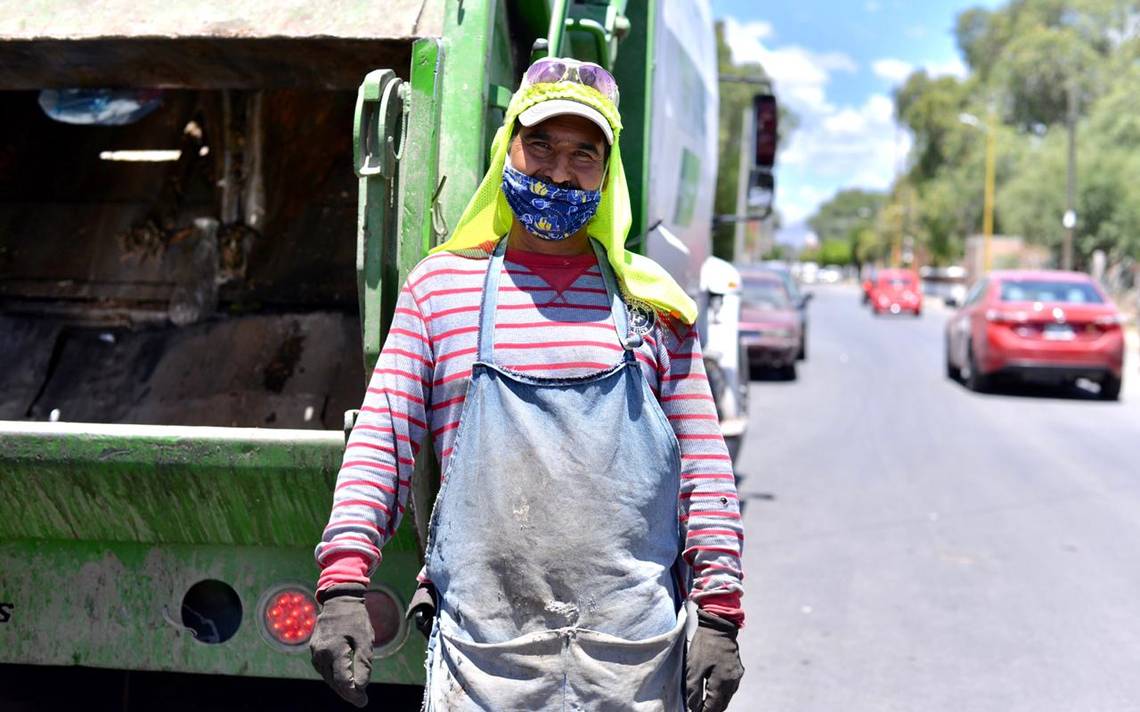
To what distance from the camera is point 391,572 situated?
3441 millimetres

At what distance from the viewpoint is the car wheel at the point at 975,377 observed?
16.0 meters

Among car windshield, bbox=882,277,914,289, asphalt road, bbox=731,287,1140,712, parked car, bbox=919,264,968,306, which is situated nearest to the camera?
asphalt road, bbox=731,287,1140,712

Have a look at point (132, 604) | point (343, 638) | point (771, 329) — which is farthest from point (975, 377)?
point (343, 638)

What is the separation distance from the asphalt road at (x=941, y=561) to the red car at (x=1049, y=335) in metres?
0.98

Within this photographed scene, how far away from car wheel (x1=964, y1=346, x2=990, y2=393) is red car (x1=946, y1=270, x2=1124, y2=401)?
16mm

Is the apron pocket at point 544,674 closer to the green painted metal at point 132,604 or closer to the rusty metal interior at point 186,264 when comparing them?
the green painted metal at point 132,604

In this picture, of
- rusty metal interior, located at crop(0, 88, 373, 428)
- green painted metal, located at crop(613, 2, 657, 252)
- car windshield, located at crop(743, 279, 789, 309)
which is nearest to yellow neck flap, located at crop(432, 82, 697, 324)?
green painted metal, located at crop(613, 2, 657, 252)

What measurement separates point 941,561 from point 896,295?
3739cm

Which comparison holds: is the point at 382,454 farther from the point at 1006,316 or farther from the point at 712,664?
the point at 1006,316

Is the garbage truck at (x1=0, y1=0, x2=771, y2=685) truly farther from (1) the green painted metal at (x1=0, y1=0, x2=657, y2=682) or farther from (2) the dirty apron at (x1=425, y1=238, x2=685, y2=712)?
(2) the dirty apron at (x1=425, y1=238, x2=685, y2=712)

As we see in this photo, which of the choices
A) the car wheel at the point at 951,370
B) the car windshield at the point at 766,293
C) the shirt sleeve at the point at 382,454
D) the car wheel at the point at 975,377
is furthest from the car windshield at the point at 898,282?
the shirt sleeve at the point at 382,454

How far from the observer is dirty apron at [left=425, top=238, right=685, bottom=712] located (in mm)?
2504

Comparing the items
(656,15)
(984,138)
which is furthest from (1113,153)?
(656,15)

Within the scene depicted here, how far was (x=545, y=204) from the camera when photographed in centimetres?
258
